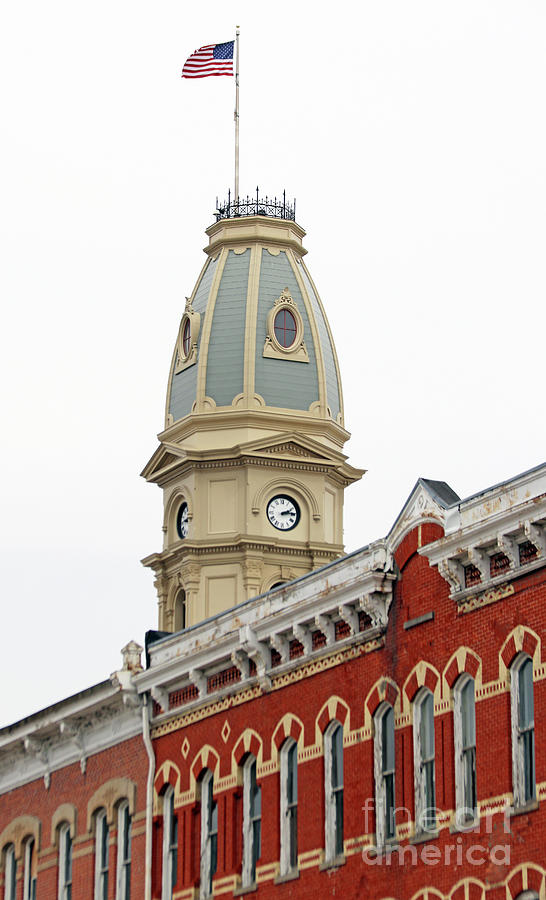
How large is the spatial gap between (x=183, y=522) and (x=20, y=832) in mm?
22138

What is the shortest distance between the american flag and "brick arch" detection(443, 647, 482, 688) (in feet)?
125

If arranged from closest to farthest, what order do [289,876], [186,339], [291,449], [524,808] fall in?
[524,808], [289,876], [291,449], [186,339]

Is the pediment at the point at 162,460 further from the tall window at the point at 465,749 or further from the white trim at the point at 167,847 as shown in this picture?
the tall window at the point at 465,749

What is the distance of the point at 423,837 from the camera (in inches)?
1278

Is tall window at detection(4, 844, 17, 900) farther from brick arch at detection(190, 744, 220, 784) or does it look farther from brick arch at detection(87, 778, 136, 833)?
brick arch at detection(190, 744, 220, 784)

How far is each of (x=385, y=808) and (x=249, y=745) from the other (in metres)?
4.81

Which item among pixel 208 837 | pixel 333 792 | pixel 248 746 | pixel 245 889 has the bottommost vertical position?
pixel 245 889

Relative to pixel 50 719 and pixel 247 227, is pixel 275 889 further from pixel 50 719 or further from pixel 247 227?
pixel 247 227

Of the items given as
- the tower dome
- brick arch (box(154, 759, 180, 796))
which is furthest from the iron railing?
brick arch (box(154, 759, 180, 796))

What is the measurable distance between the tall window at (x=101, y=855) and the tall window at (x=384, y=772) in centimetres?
1050

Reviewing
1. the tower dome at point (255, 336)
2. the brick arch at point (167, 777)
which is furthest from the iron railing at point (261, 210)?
the brick arch at point (167, 777)

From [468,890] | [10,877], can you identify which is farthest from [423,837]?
[10,877]

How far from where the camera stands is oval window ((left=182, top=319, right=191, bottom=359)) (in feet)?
224

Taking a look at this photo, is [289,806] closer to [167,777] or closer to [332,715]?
[332,715]
